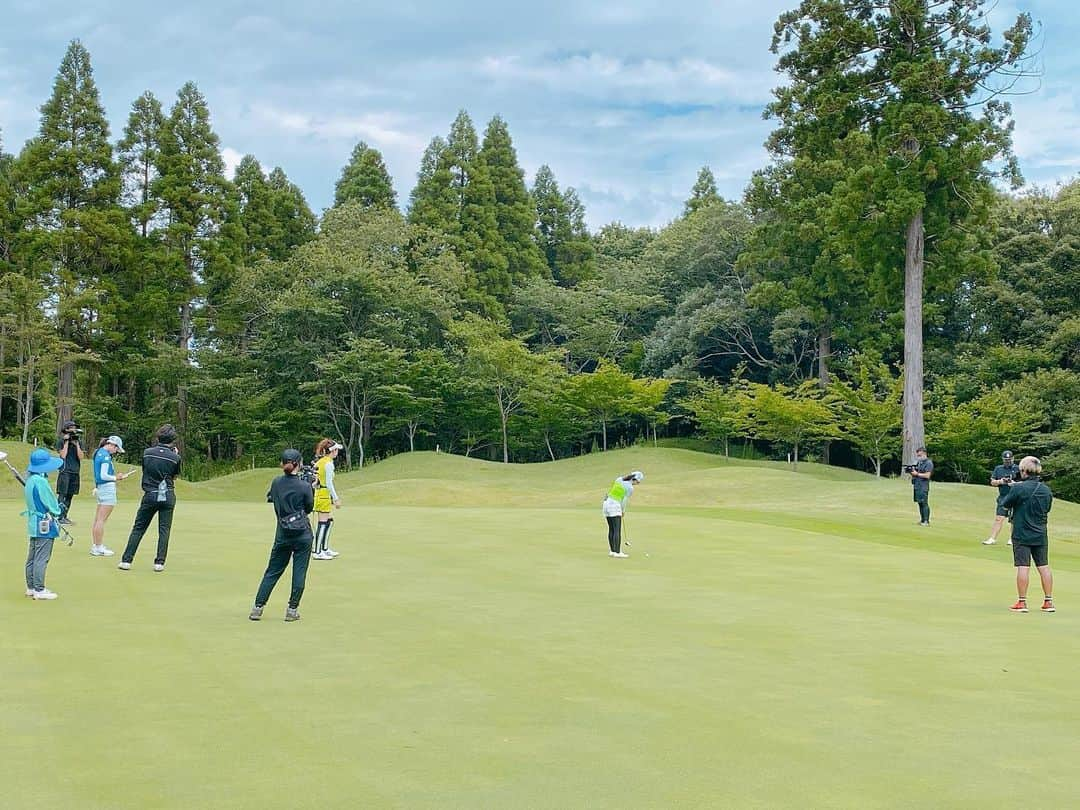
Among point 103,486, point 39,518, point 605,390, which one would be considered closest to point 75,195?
point 605,390

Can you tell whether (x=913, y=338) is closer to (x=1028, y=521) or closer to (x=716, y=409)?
(x=716, y=409)

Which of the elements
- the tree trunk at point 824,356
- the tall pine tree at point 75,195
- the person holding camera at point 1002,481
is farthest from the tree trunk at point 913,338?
the tall pine tree at point 75,195

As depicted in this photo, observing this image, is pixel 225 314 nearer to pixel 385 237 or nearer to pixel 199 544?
pixel 385 237

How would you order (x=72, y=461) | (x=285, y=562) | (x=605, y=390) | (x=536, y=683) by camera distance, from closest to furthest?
(x=536, y=683), (x=285, y=562), (x=72, y=461), (x=605, y=390)

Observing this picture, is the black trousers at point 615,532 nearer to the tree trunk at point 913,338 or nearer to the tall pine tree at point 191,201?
the tree trunk at point 913,338

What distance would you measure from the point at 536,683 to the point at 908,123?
3428cm

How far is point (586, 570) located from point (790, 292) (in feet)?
114

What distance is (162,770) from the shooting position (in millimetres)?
5789

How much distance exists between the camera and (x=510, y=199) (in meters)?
67.0

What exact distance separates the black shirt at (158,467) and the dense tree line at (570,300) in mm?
30515

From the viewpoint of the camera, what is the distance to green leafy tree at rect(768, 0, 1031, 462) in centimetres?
3734

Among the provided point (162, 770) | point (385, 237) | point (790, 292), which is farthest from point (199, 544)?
point (385, 237)

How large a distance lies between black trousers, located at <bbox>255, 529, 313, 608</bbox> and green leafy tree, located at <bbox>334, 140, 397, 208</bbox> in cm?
5677

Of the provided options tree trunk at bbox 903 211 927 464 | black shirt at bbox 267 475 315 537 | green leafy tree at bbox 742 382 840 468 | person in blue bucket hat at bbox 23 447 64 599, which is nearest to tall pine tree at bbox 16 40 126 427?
green leafy tree at bbox 742 382 840 468
